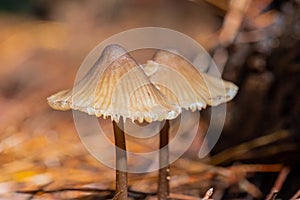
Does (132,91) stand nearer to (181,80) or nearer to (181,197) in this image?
(181,80)

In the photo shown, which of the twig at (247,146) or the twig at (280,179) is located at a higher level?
the twig at (247,146)

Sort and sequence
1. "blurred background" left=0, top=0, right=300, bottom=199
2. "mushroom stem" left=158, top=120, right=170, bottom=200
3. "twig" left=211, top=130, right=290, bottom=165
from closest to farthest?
1. "mushroom stem" left=158, top=120, right=170, bottom=200
2. "blurred background" left=0, top=0, right=300, bottom=199
3. "twig" left=211, top=130, right=290, bottom=165

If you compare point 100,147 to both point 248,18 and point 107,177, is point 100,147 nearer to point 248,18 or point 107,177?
point 107,177

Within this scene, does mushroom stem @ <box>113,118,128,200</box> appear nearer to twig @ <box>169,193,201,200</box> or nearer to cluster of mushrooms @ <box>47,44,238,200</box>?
cluster of mushrooms @ <box>47,44,238,200</box>

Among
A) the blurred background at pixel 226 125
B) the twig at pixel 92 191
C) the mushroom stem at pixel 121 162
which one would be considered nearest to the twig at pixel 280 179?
the blurred background at pixel 226 125

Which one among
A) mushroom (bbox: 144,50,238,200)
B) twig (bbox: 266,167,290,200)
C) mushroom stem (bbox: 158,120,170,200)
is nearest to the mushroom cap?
mushroom (bbox: 144,50,238,200)

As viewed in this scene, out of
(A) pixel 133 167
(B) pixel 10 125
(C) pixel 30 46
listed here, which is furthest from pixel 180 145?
(C) pixel 30 46

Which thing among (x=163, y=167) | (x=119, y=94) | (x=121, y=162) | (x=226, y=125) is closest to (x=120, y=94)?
(x=119, y=94)

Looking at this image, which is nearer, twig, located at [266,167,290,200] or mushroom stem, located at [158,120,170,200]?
mushroom stem, located at [158,120,170,200]

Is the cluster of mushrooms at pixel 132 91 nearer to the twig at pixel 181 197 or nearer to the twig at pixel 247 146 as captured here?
the twig at pixel 181 197
